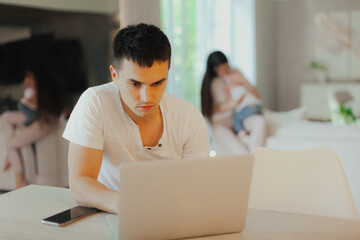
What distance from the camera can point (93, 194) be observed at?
4.52 ft

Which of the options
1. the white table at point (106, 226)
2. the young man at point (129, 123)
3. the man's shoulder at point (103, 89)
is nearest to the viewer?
the white table at point (106, 226)

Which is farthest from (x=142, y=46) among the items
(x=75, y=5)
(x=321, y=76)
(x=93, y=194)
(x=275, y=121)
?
(x=321, y=76)

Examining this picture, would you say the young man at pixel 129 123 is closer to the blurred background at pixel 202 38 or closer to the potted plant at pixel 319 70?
the blurred background at pixel 202 38

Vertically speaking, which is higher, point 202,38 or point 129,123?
point 202,38

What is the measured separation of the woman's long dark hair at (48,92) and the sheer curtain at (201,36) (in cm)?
130

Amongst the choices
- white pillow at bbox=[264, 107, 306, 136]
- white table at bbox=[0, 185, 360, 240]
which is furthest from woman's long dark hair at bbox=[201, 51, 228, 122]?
white table at bbox=[0, 185, 360, 240]

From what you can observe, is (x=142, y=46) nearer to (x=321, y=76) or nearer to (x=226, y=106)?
(x=226, y=106)

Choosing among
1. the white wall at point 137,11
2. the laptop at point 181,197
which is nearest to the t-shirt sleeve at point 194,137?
the laptop at point 181,197

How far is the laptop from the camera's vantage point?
1052 mm

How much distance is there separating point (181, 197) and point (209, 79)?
3131mm

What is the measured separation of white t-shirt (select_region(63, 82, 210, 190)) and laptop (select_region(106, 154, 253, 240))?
1.47ft

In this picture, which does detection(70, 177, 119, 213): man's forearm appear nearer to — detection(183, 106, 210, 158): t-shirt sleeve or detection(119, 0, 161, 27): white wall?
detection(183, 106, 210, 158): t-shirt sleeve

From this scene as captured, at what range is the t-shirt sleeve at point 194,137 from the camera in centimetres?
166

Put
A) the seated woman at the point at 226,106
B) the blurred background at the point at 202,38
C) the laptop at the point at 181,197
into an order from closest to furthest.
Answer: the laptop at the point at 181,197, the blurred background at the point at 202,38, the seated woman at the point at 226,106
